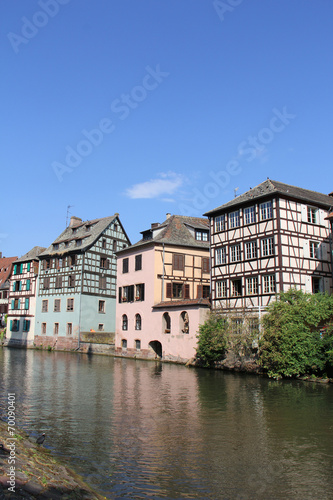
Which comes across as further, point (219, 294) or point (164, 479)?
point (219, 294)

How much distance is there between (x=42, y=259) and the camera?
5947 centimetres

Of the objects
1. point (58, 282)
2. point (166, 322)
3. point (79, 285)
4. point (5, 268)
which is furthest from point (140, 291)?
point (5, 268)

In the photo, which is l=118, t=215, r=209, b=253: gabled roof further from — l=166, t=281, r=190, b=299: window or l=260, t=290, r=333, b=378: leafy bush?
→ l=260, t=290, r=333, b=378: leafy bush

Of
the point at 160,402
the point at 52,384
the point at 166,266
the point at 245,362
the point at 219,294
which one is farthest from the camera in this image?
the point at 166,266

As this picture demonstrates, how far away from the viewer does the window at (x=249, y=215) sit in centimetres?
3312

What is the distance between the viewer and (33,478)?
23.8 feet

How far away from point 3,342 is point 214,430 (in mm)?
56260

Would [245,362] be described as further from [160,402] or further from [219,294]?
[160,402]

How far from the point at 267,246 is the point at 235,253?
342cm

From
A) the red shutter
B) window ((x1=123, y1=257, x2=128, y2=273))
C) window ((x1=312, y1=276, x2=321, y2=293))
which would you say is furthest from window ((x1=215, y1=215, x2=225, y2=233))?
window ((x1=123, y1=257, x2=128, y2=273))

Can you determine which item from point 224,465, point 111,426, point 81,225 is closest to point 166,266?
point 81,225

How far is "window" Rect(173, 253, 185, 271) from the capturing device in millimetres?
42812

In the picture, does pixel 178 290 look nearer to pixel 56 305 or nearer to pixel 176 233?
pixel 176 233

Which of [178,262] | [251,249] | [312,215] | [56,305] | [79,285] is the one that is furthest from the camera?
[56,305]
